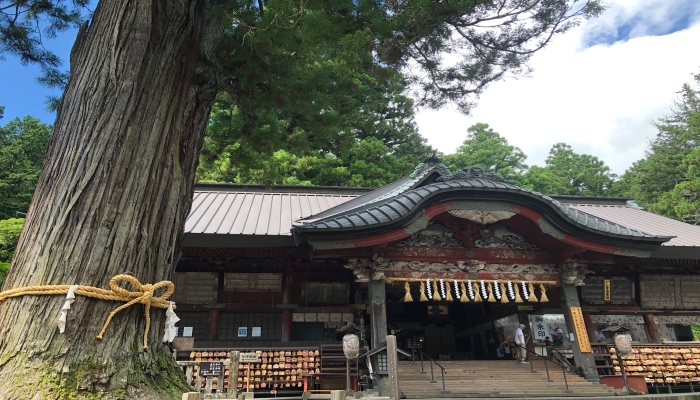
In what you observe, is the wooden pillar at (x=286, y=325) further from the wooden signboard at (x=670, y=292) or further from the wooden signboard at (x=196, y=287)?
the wooden signboard at (x=670, y=292)

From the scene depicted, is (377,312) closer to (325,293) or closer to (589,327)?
(325,293)

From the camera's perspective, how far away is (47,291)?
2.55m

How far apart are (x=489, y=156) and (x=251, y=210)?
88.0 feet

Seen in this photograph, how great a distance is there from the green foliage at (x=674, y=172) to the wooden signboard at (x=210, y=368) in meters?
25.7

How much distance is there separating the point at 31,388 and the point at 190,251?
6.66 meters

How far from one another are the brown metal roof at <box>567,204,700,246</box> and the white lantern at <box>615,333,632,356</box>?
283 centimetres

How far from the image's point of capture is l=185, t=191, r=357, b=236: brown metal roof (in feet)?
28.5

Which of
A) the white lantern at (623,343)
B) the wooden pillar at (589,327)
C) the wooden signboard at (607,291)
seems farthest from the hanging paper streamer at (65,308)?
the wooden signboard at (607,291)

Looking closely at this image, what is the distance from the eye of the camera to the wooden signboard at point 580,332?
325 inches

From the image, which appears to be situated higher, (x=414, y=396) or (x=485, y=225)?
(x=485, y=225)

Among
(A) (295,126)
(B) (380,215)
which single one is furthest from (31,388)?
(B) (380,215)

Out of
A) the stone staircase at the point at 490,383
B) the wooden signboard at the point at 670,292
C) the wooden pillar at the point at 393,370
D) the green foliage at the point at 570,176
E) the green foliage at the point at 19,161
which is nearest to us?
the wooden pillar at the point at 393,370

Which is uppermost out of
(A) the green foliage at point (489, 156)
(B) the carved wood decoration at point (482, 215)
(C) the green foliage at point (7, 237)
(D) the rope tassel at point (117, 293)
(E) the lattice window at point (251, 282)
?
(A) the green foliage at point (489, 156)

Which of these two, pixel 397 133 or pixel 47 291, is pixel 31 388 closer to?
pixel 47 291
